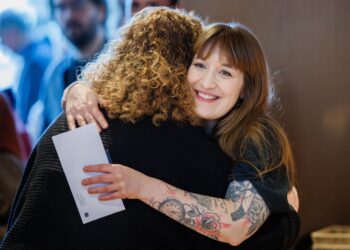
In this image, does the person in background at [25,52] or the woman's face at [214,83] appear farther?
the person in background at [25,52]

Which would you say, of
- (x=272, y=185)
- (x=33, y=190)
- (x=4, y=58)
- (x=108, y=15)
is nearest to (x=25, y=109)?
(x=4, y=58)

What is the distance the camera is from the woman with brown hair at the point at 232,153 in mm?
1663

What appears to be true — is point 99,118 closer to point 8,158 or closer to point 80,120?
point 80,120

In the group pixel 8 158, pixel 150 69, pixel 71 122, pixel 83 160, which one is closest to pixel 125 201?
pixel 83 160

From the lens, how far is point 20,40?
3738 millimetres

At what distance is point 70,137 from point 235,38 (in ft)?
1.98

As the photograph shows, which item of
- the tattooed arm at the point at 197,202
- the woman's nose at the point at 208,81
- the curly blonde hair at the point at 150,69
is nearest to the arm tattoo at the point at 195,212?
the tattooed arm at the point at 197,202

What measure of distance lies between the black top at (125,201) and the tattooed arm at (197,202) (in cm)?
4

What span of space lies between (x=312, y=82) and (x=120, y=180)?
2.14 meters

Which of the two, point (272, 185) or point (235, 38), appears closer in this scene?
point (272, 185)

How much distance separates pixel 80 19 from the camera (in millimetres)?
3301

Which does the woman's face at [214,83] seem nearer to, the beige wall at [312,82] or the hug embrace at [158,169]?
the hug embrace at [158,169]

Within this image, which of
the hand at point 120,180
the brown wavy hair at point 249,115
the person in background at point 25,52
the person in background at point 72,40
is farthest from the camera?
the person in background at point 25,52

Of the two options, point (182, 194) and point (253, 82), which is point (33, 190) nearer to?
point (182, 194)
